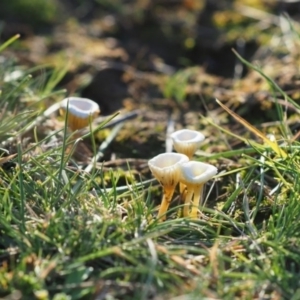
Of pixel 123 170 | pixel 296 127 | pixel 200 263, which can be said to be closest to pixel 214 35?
pixel 296 127

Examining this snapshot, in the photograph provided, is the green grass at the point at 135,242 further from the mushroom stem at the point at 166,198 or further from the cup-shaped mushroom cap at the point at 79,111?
the cup-shaped mushroom cap at the point at 79,111

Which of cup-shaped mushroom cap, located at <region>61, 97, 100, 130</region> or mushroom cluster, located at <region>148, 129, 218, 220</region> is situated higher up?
cup-shaped mushroom cap, located at <region>61, 97, 100, 130</region>

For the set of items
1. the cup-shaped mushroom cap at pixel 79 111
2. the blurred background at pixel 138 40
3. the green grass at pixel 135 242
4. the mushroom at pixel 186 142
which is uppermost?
the cup-shaped mushroom cap at pixel 79 111

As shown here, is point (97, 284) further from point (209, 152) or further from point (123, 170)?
point (209, 152)

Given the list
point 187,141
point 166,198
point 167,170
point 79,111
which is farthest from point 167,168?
point 79,111

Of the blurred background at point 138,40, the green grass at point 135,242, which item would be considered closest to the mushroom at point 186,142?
the green grass at point 135,242

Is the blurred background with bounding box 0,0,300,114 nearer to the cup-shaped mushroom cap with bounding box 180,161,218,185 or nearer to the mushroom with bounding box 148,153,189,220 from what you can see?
the mushroom with bounding box 148,153,189,220

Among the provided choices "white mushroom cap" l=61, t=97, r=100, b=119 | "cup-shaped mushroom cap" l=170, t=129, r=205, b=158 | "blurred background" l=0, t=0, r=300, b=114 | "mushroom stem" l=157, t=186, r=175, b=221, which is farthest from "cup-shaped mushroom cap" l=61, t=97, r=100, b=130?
"blurred background" l=0, t=0, r=300, b=114
